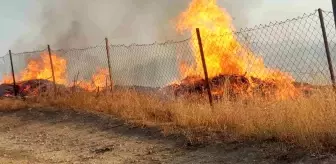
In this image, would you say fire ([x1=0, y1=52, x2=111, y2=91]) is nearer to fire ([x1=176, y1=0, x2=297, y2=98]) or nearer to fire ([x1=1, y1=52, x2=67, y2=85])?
fire ([x1=1, y1=52, x2=67, y2=85])

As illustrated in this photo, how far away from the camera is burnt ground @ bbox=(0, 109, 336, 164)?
22.7 feet

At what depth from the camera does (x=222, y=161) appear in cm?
700

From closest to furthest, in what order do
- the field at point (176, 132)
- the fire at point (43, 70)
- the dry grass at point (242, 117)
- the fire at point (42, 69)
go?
the dry grass at point (242, 117) → the field at point (176, 132) → the fire at point (43, 70) → the fire at point (42, 69)

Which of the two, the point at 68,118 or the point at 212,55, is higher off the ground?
the point at 212,55

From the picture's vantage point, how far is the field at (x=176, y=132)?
665cm

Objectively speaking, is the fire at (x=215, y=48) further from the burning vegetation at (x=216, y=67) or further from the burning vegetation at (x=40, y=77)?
the burning vegetation at (x=40, y=77)

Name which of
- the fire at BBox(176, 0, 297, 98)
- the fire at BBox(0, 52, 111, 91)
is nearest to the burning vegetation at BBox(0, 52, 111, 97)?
the fire at BBox(0, 52, 111, 91)

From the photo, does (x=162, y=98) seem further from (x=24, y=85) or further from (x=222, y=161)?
(x=24, y=85)

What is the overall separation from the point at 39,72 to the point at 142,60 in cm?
949

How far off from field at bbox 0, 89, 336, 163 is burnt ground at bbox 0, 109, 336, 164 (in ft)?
0.05

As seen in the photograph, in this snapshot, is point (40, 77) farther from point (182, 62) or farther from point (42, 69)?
point (182, 62)

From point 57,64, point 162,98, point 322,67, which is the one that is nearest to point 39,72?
point 57,64

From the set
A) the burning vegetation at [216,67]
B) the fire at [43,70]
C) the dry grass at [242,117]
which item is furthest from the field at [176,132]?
the fire at [43,70]

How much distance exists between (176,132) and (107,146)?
141 cm
